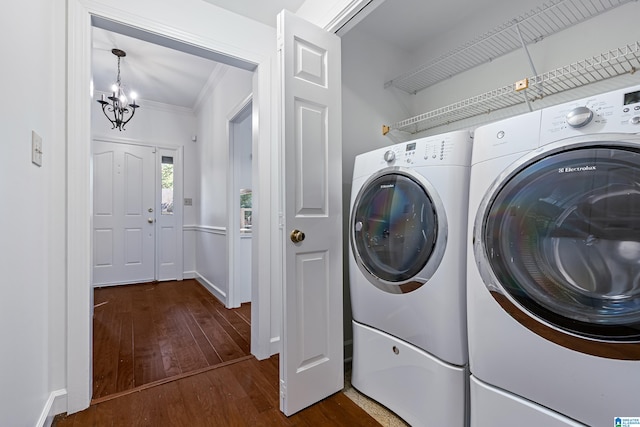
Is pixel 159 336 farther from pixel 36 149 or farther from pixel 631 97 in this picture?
pixel 631 97

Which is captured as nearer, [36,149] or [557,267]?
[557,267]

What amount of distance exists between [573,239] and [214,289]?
3461 millimetres

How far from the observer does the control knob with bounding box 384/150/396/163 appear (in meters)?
1.36

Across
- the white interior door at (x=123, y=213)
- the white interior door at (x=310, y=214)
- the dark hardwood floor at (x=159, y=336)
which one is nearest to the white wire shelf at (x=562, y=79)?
the white interior door at (x=310, y=214)

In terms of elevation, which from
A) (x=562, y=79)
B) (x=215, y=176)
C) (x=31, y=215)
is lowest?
(x=31, y=215)

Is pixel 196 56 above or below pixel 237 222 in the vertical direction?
above

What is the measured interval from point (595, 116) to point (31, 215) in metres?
1.99

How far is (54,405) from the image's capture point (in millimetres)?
1345

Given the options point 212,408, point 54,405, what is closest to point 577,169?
point 212,408

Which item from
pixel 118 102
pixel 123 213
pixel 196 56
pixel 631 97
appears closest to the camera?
pixel 631 97

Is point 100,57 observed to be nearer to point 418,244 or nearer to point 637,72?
point 418,244

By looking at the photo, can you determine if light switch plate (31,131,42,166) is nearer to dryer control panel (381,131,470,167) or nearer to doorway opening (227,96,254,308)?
dryer control panel (381,131,470,167)

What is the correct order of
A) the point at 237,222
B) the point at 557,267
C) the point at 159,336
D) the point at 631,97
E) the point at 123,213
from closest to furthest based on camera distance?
1. the point at 631,97
2. the point at 557,267
3. the point at 159,336
4. the point at 237,222
5. the point at 123,213

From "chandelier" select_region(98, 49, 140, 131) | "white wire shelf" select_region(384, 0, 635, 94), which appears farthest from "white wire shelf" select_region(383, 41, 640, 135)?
"chandelier" select_region(98, 49, 140, 131)
